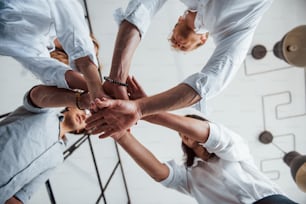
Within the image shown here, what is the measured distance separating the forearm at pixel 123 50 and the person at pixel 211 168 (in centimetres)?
8

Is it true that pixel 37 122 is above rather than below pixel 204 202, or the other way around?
above

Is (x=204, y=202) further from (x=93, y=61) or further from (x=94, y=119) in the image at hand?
(x=93, y=61)

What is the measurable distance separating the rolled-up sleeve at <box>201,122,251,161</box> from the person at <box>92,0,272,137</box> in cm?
29

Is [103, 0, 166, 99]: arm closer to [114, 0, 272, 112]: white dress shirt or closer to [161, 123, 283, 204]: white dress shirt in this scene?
[114, 0, 272, 112]: white dress shirt

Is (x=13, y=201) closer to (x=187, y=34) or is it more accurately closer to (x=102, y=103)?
(x=102, y=103)

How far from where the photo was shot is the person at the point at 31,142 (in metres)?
0.84

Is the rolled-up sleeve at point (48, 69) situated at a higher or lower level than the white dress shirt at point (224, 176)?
higher

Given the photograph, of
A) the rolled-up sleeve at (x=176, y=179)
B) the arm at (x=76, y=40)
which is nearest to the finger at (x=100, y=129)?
the arm at (x=76, y=40)

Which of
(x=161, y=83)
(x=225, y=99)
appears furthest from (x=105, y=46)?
(x=225, y=99)

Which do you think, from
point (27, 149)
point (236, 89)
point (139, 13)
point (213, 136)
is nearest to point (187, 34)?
point (139, 13)

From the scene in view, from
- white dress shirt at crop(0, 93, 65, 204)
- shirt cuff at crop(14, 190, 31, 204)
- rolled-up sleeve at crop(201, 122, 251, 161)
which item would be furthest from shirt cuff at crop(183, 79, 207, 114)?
shirt cuff at crop(14, 190, 31, 204)

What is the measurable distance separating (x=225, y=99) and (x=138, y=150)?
137 cm

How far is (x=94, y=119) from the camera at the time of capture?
2.78 feet

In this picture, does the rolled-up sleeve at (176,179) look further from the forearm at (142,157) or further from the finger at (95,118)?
the finger at (95,118)
